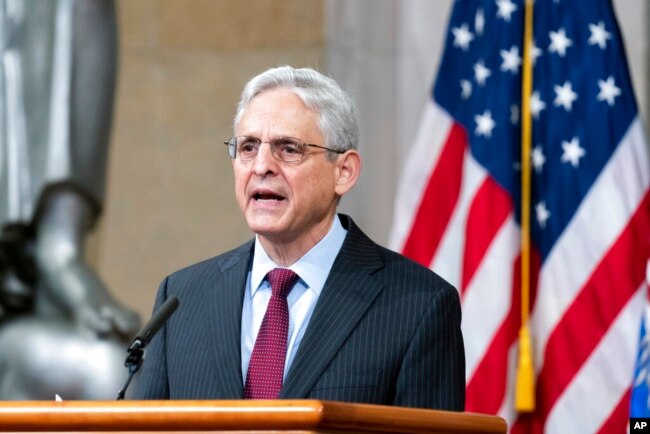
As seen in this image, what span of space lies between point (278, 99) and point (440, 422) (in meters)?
0.88

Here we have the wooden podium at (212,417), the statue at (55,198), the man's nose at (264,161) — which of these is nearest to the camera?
the wooden podium at (212,417)

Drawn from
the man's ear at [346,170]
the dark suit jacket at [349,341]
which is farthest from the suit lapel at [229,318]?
the man's ear at [346,170]

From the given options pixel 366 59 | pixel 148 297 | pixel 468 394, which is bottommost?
pixel 148 297

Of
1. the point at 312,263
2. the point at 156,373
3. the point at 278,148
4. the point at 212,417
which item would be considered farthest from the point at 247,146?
the point at 212,417

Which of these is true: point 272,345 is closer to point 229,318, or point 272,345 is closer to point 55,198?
point 229,318

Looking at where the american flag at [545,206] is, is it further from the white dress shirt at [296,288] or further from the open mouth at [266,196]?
the open mouth at [266,196]

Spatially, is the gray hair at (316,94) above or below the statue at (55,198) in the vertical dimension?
above

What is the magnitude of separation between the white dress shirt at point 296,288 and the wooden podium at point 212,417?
0.65 metres

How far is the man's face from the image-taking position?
271 cm

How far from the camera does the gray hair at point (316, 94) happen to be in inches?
108

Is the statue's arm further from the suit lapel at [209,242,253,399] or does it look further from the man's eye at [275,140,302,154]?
the man's eye at [275,140,302,154]

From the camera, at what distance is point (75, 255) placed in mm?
5172

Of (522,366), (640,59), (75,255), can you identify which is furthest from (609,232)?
(75,255)

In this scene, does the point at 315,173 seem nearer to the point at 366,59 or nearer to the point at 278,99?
the point at 278,99
